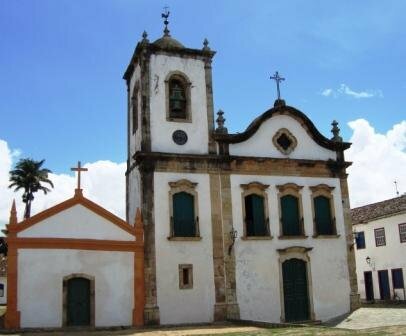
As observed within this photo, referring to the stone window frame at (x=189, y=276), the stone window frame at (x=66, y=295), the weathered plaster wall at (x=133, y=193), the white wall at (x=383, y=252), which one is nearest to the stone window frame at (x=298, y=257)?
the stone window frame at (x=189, y=276)

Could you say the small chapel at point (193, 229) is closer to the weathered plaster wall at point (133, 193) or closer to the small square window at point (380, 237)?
the weathered plaster wall at point (133, 193)

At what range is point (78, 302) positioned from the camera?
18.6 meters

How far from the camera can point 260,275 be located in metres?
21.3

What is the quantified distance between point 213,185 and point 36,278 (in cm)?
748

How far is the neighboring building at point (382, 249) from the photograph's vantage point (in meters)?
31.6

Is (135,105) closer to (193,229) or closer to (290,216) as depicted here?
(193,229)

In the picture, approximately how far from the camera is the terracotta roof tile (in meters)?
31.9

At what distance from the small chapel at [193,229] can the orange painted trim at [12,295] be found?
1.3 inches

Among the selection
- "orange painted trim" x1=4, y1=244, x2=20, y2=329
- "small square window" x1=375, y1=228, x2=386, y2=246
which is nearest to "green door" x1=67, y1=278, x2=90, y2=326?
"orange painted trim" x1=4, y1=244, x2=20, y2=329

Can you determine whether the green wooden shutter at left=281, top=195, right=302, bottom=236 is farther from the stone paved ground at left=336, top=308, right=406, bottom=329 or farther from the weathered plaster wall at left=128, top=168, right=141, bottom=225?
the weathered plaster wall at left=128, top=168, right=141, bottom=225

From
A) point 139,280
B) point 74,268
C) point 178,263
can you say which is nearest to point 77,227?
point 74,268

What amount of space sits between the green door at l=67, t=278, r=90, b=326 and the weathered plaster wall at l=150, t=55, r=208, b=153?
587 cm

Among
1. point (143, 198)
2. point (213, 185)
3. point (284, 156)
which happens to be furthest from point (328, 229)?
point (143, 198)

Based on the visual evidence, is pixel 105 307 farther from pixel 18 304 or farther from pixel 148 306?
pixel 18 304
